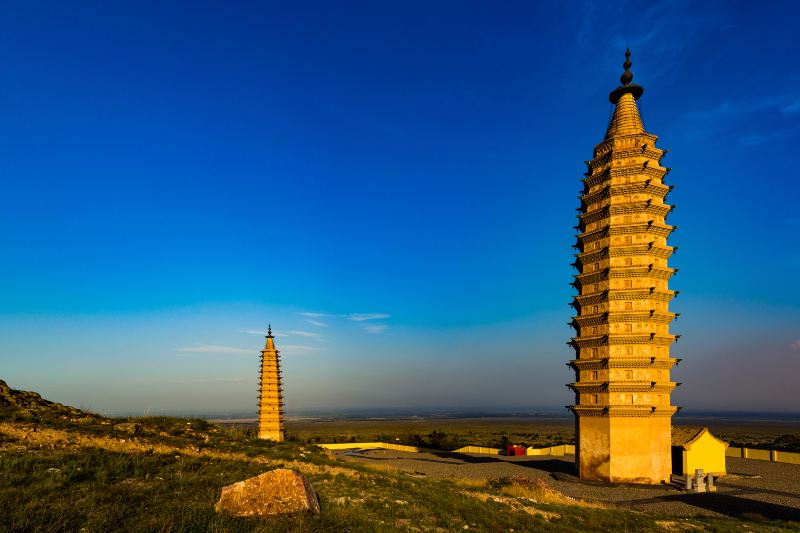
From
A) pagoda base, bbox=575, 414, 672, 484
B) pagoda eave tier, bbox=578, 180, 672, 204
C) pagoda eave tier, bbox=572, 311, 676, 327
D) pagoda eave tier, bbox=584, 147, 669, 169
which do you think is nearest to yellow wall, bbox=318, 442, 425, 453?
pagoda base, bbox=575, 414, 672, 484

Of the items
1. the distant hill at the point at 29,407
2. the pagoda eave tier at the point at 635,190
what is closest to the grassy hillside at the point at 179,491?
the distant hill at the point at 29,407

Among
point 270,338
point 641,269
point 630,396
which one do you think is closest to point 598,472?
point 630,396

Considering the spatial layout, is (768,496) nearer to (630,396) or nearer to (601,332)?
(630,396)

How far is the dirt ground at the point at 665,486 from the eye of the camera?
21.1 metres

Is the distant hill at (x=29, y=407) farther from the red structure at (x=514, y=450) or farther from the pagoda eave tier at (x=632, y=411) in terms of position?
the red structure at (x=514, y=450)

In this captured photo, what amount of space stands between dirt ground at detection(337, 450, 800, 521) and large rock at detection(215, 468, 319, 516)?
17.1 metres

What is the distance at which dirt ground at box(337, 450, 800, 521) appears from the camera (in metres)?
21.1

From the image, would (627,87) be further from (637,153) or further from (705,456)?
(705,456)

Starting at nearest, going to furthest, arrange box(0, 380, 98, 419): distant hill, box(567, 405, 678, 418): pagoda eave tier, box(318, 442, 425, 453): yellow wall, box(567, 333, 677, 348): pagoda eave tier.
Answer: box(0, 380, 98, 419): distant hill → box(567, 405, 678, 418): pagoda eave tier → box(567, 333, 677, 348): pagoda eave tier → box(318, 442, 425, 453): yellow wall

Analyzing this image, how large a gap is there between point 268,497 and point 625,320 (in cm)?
2592

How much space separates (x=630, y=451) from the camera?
1098 inches

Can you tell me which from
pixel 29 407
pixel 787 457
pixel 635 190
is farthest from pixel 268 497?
pixel 787 457

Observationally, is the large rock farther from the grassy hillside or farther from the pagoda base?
the pagoda base

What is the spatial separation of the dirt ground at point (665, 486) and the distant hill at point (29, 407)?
17.0 metres
